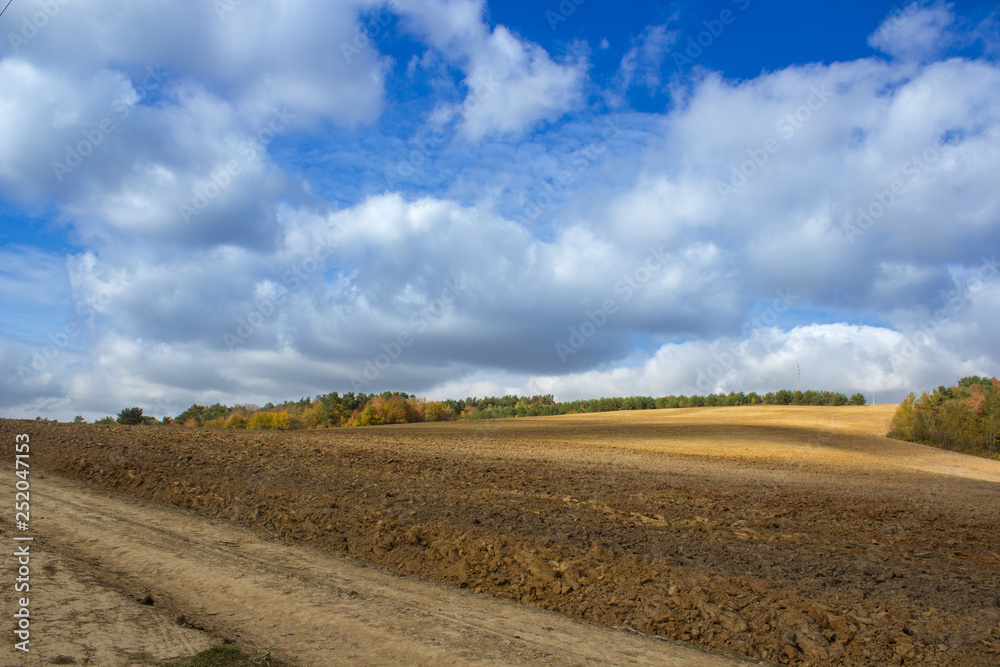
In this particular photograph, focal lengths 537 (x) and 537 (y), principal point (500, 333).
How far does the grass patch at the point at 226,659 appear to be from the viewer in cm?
520

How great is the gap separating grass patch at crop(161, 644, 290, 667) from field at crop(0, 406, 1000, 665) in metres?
0.25

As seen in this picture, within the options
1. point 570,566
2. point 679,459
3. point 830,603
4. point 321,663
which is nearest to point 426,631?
point 321,663

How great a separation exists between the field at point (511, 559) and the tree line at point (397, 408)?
1715 inches

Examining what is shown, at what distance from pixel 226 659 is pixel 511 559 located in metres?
5.00

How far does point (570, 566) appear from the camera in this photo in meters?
8.93

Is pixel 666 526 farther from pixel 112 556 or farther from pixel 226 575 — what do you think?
pixel 112 556

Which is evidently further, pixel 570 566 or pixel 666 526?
pixel 666 526

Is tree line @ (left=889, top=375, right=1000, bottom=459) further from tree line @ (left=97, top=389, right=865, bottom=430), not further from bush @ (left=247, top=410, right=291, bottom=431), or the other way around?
bush @ (left=247, top=410, right=291, bottom=431)

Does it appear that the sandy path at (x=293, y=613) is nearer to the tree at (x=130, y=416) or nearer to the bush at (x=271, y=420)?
the tree at (x=130, y=416)

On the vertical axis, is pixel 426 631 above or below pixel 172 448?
below

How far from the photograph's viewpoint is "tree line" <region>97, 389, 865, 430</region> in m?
80.9

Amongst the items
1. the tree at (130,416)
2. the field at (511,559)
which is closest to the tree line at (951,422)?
the field at (511,559)

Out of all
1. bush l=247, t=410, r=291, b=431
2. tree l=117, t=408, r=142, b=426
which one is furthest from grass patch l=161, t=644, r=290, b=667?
bush l=247, t=410, r=291, b=431

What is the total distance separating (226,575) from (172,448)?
499 inches
